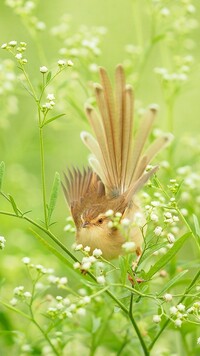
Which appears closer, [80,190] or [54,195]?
[54,195]

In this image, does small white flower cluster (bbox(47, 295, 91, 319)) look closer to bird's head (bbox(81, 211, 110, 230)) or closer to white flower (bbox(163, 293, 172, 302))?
white flower (bbox(163, 293, 172, 302))

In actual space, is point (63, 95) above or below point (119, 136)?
above

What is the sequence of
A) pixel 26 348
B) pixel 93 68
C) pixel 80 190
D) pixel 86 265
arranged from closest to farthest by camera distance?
pixel 86 265 → pixel 26 348 → pixel 80 190 → pixel 93 68

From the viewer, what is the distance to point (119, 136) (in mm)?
2844

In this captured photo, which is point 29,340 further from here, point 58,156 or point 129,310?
point 58,156

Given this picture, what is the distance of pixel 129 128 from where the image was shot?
285 centimetres

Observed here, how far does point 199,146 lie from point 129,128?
3.86 feet

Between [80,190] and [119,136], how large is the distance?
0.35 meters

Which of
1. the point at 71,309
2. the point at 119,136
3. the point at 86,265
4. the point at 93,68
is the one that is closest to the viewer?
the point at 71,309

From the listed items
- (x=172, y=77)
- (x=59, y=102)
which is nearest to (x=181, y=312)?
(x=172, y=77)

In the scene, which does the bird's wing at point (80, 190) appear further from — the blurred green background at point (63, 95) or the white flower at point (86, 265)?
the white flower at point (86, 265)

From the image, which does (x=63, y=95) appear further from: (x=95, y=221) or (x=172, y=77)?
(x=95, y=221)

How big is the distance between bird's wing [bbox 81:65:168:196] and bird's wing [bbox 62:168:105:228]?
17cm

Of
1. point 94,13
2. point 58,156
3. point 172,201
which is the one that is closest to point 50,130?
point 58,156
